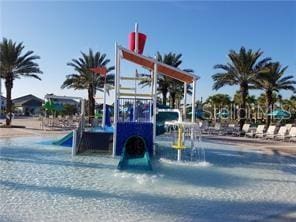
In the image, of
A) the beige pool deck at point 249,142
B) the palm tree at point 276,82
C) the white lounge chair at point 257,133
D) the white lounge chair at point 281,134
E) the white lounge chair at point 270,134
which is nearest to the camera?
the beige pool deck at point 249,142

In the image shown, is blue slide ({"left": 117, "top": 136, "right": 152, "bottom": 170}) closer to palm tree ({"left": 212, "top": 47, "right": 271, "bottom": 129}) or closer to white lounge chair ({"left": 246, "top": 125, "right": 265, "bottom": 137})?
white lounge chair ({"left": 246, "top": 125, "right": 265, "bottom": 137})

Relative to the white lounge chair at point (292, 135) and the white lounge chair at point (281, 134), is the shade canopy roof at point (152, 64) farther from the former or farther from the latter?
the white lounge chair at point (281, 134)

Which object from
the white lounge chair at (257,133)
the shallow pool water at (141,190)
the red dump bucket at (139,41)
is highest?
the red dump bucket at (139,41)

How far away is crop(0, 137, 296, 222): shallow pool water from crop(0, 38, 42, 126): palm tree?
19.4 metres

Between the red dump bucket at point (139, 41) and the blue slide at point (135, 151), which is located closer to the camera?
the blue slide at point (135, 151)

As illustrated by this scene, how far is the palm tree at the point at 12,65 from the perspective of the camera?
31.0 m

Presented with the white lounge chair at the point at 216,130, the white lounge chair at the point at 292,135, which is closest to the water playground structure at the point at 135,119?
the white lounge chair at the point at 292,135

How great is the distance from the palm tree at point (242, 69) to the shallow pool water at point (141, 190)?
59.0ft

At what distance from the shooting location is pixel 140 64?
47.2ft

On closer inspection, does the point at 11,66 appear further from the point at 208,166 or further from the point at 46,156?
the point at 208,166

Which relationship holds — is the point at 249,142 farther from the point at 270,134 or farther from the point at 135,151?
the point at 135,151

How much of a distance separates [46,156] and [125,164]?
3682mm

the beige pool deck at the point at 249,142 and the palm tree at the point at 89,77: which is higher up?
the palm tree at the point at 89,77

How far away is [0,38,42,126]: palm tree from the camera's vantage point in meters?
31.0
